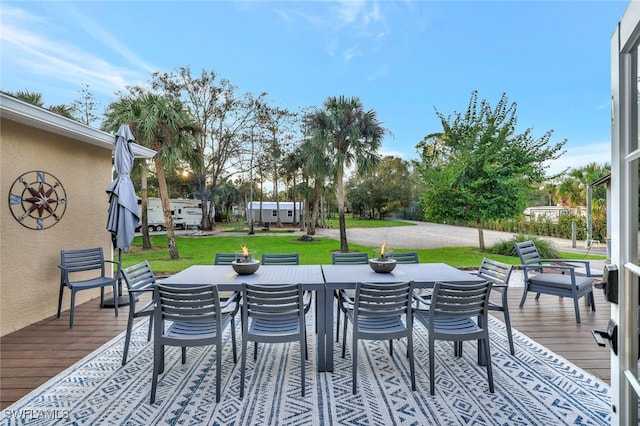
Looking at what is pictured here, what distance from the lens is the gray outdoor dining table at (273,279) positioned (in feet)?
8.60

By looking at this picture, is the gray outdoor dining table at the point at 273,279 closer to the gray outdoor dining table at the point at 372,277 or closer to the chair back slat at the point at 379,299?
the gray outdoor dining table at the point at 372,277

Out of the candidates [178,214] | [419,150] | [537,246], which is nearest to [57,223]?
[419,150]

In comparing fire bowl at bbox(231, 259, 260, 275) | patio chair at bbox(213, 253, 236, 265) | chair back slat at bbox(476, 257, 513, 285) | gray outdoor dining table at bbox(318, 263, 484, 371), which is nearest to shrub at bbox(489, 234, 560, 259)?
chair back slat at bbox(476, 257, 513, 285)

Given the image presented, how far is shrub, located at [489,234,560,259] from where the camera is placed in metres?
8.52

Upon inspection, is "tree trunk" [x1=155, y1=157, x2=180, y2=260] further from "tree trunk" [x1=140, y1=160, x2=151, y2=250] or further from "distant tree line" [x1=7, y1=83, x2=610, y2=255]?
"tree trunk" [x1=140, y1=160, x2=151, y2=250]

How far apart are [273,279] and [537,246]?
8764mm

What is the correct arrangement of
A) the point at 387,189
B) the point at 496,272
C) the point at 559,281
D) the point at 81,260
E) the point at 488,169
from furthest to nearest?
the point at 387,189 < the point at 488,169 < the point at 81,260 < the point at 559,281 < the point at 496,272

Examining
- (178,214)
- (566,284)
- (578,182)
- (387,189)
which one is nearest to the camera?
(566,284)

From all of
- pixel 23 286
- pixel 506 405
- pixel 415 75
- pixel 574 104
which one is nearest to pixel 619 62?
pixel 506 405

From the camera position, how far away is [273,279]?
9.29 ft

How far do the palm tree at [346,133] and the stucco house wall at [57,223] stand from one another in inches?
232

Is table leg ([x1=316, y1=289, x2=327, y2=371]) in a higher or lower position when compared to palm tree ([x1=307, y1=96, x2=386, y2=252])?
lower

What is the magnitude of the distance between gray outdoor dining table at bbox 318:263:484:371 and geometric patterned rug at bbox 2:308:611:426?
44 centimetres

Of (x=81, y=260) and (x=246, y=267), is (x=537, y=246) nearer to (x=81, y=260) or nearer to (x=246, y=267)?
(x=246, y=267)
